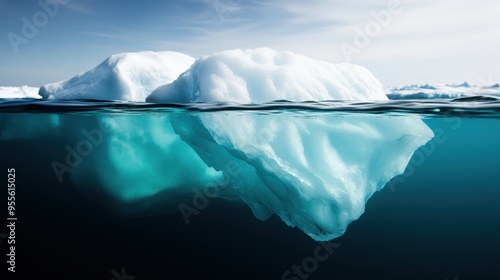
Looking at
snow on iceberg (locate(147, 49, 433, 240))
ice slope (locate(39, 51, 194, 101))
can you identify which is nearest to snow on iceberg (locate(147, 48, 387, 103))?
snow on iceberg (locate(147, 49, 433, 240))

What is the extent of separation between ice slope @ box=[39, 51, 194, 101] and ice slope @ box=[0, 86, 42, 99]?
3.65m

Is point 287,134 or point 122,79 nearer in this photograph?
point 287,134

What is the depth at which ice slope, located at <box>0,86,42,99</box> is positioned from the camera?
12955mm

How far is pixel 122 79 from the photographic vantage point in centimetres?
930

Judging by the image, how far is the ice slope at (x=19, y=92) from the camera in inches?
510

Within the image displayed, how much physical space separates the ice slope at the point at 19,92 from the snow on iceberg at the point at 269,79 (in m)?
8.79

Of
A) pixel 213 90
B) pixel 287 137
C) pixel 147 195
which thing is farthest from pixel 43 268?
pixel 287 137

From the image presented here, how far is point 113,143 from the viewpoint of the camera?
10789 millimetres

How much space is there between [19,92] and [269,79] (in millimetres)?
12097

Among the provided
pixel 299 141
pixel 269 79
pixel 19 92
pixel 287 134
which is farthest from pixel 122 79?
pixel 19 92

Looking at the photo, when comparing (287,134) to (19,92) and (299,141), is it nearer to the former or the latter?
(299,141)

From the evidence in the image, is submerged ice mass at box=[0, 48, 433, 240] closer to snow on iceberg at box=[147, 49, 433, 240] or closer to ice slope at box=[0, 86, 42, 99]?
snow on iceberg at box=[147, 49, 433, 240]

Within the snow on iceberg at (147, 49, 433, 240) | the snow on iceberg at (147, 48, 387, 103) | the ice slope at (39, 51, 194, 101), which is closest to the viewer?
the snow on iceberg at (147, 49, 433, 240)

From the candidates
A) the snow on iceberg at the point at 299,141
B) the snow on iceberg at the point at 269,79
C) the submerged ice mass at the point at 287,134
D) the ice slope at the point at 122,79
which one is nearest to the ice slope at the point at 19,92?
the ice slope at the point at 122,79
